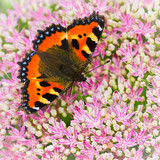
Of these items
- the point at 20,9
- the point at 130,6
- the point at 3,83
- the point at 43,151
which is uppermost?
the point at 20,9

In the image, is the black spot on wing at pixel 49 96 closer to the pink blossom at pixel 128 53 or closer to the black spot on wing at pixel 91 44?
the black spot on wing at pixel 91 44

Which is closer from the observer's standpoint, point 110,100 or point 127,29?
point 110,100

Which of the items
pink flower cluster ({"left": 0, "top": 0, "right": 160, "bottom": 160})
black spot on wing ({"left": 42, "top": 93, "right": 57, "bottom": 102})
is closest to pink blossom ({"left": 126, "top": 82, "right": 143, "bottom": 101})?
pink flower cluster ({"left": 0, "top": 0, "right": 160, "bottom": 160})

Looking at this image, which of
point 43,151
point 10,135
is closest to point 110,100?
point 43,151

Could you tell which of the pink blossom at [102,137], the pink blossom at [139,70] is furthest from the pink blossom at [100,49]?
the pink blossom at [102,137]

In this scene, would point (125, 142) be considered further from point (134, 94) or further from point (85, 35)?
point (85, 35)

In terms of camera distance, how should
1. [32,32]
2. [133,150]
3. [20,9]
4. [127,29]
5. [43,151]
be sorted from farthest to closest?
1. [20,9]
2. [32,32]
3. [127,29]
4. [43,151]
5. [133,150]

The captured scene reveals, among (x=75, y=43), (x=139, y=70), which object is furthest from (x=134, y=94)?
(x=75, y=43)

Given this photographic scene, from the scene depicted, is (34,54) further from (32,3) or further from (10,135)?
(32,3)
